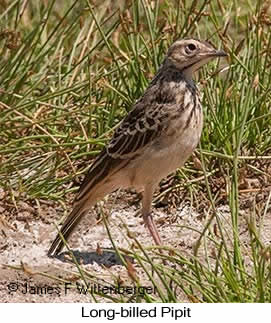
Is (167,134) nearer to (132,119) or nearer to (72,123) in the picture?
(132,119)

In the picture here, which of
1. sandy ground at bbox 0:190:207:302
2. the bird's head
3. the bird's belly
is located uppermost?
the bird's head

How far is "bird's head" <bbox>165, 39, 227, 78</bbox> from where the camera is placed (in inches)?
273

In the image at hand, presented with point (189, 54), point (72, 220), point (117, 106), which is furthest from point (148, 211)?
point (117, 106)

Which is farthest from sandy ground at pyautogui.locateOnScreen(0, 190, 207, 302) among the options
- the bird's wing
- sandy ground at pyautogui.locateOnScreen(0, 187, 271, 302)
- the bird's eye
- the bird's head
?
the bird's eye

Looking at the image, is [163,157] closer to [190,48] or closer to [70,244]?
[190,48]

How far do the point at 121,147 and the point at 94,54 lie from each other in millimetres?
2025

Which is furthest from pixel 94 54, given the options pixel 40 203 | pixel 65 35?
pixel 40 203

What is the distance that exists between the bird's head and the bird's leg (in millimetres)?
749

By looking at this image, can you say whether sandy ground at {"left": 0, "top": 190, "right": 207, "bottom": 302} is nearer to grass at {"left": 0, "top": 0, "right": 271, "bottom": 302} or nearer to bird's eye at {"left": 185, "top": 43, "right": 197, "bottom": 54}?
grass at {"left": 0, "top": 0, "right": 271, "bottom": 302}

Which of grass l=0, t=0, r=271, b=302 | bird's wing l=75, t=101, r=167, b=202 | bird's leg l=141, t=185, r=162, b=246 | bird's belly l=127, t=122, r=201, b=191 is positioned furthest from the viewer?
grass l=0, t=0, r=271, b=302

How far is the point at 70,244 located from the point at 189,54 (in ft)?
4.64

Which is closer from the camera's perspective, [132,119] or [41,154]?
[132,119]

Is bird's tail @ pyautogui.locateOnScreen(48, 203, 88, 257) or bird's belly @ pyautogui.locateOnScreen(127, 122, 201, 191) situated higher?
bird's belly @ pyautogui.locateOnScreen(127, 122, 201, 191)

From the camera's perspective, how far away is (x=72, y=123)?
797 centimetres
